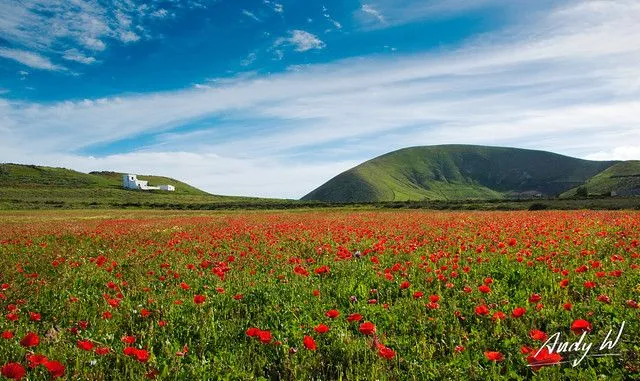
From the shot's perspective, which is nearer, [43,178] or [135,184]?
[43,178]

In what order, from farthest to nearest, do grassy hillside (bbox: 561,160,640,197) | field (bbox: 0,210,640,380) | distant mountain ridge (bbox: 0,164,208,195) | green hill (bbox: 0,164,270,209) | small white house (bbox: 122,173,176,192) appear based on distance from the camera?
1. small white house (bbox: 122,173,176,192)
2. distant mountain ridge (bbox: 0,164,208,195)
3. grassy hillside (bbox: 561,160,640,197)
4. green hill (bbox: 0,164,270,209)
5. field (bbox: 0,210,640,380)

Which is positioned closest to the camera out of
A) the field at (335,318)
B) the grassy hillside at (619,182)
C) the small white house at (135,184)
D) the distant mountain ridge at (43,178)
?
the field at (335,318)

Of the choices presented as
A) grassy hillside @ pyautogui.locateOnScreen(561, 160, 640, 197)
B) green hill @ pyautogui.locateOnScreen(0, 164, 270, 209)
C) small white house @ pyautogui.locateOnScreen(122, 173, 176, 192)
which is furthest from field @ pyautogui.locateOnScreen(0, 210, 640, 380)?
small white house @ pyautogui.locateOnScreen(122, 173, 176, 192)

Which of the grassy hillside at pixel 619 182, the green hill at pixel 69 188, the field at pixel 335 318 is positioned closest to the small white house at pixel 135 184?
the green hill at pixel 69 188

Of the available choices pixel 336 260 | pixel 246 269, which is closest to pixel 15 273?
pixel 246 269

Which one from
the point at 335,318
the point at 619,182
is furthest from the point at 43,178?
the point at 619,182

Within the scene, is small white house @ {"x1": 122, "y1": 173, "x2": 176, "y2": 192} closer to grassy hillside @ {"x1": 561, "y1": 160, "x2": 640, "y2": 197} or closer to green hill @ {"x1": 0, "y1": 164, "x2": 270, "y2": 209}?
green hill @ {"x1": 0, "y1": 164, "x2": 270, "y2": 209}

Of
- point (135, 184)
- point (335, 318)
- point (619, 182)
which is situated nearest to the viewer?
point (335, 318)

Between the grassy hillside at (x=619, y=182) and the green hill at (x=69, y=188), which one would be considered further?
the grassy hillside at (x=619, y=182)

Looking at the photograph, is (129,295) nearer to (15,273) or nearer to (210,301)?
(210,301)

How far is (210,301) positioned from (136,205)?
99586mm

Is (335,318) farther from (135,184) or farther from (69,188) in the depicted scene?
(135,184)

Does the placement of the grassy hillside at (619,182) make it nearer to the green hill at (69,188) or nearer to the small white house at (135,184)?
the green hill at (69,188)

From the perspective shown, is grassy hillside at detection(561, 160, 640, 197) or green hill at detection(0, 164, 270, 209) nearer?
green hill at detection(0, 164, 270, 209)
